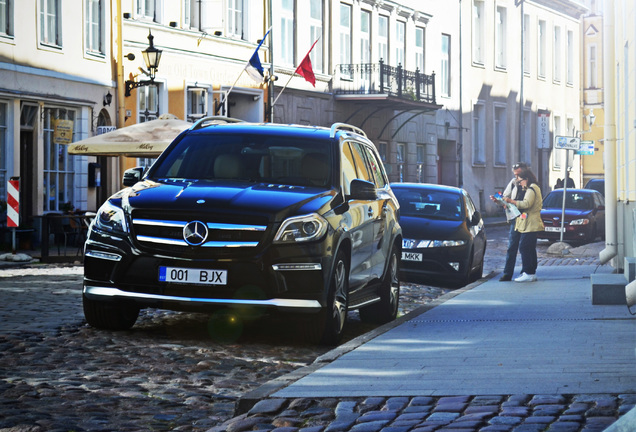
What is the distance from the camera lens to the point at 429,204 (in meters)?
18.5

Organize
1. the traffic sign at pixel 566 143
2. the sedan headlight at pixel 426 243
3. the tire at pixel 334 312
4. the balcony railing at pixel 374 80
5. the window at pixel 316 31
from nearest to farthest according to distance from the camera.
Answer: the tire at pixel 334 312
the sedan headlight at pixel 426 243
the traffic sign at pixel 566 143
the window at pixel 316 31
the balcony railing at pixel 374 80

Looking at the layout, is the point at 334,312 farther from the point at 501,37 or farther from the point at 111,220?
the point at 501,37

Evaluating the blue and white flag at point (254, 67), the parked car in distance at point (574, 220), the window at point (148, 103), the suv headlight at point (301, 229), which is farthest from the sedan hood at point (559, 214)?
the suv headlight at point (301, 229)

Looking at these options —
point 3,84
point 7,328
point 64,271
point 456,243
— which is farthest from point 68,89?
point 7,328

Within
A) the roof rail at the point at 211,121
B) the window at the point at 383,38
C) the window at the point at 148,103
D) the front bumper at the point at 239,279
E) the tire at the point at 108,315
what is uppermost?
the window at the point at 383,38

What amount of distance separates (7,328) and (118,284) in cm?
131

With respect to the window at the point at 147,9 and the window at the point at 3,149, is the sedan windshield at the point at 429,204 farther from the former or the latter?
the window at the point at 147,9

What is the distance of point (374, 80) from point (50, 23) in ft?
51.0

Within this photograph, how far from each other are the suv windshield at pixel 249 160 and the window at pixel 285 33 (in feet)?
76.1

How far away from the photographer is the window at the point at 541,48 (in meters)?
57.3

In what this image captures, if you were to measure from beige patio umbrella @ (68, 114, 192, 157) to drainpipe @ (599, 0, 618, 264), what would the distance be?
720 centimetres

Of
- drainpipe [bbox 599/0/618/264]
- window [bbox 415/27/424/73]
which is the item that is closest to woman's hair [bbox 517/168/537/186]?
drainpipe [bbox 599/0/618/264]

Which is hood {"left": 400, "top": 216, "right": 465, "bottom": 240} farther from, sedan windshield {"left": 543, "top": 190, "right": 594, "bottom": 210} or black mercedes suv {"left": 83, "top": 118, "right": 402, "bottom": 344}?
sedan windshield {"left": 543, "top": 190, "right": 594, "bottom": 210}

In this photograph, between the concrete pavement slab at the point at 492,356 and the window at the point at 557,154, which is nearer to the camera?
the concrete pavement slab at the point at 492,356
